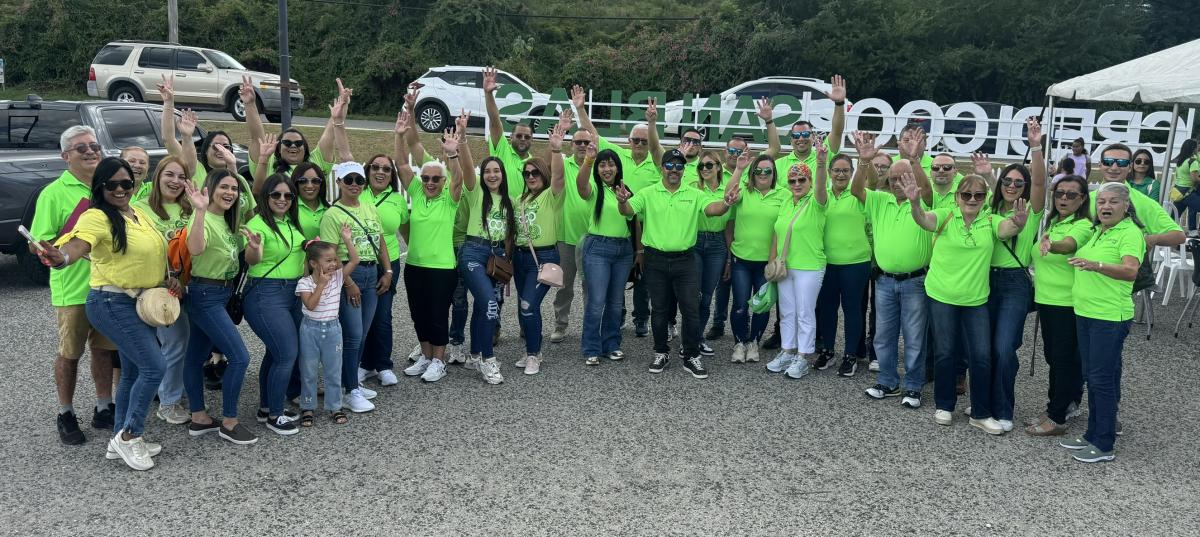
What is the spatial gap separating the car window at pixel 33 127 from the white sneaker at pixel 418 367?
5536 mm

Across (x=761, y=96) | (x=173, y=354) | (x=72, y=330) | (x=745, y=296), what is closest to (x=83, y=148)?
(x=72, y=330)

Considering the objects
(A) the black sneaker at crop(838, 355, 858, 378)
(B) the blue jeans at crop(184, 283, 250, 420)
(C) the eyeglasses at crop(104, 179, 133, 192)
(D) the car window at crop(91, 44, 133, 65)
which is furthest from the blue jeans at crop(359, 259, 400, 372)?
(D) the car window at crop(91, 44, 133, 65)

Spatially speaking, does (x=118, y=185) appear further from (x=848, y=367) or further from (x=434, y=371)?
(x=848, y=367)

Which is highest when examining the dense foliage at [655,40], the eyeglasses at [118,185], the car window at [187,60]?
the dense foliage at [655,40]

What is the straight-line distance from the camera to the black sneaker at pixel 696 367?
6.60 meters

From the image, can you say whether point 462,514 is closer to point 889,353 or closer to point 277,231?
point 277,231

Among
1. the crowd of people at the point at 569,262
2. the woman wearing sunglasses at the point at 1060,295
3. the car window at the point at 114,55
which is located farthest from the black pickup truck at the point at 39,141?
the car window at the point at 114,55

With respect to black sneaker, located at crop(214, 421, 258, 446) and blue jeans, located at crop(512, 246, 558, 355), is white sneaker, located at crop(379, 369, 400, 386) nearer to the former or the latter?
blue jeans, located at crop(512, 246, 558, 355)

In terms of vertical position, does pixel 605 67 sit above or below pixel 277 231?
above

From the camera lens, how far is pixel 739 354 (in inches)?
275

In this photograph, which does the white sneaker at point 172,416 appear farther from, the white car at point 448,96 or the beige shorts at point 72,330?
the white car at point 448,96

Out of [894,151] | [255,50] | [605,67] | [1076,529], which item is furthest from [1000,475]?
[255,50]

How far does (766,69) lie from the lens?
89.4 ft

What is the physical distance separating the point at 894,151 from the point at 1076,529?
15.5 meters
